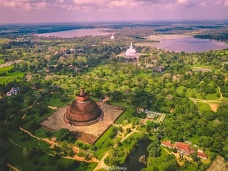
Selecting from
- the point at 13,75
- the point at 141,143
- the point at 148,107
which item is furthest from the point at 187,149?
the point at 13,75

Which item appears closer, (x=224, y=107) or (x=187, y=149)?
(x=187, y=149)

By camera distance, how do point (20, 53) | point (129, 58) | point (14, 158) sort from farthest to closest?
point (20, 53), point (129, 58), point (14, 158)

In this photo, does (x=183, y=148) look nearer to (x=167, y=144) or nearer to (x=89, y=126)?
(x=167, y=144)

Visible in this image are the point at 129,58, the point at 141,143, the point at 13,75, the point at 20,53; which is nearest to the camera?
the point at 141,143

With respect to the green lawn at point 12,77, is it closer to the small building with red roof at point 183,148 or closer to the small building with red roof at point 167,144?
the small building with red roof at point 167,144

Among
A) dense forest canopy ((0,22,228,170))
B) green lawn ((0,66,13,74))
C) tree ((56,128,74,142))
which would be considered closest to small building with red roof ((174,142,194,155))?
dense forest canopy ((0,22,228,170))

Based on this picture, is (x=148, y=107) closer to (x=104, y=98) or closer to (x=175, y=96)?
(x=175, y=96)

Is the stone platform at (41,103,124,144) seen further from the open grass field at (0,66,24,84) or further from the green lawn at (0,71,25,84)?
the open grass field at (0,66,24,84)
